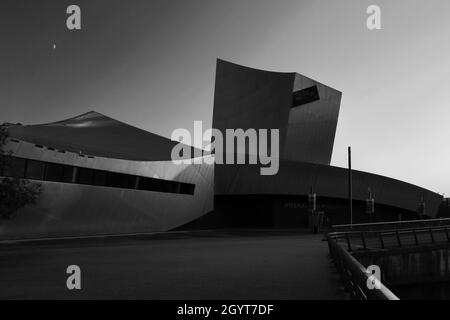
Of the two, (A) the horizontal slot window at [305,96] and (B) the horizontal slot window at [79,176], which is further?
(A) the horizontal slot window at [305,96]

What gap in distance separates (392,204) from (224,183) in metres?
21.6

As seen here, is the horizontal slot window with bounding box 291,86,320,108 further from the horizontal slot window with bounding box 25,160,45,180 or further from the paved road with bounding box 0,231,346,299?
the paved road with bounding box 0,231,346,299

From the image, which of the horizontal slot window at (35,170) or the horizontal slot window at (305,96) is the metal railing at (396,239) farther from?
the horizontal slot window at (305,96)

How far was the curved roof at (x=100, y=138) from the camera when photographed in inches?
1078

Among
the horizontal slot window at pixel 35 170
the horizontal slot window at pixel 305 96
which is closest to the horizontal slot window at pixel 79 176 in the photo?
the horizontal slot window at pixel 35 170

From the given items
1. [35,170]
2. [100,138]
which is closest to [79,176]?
[35,170]

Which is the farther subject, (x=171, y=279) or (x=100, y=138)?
(x=100, y=138)

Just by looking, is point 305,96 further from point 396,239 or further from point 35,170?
point 35,170

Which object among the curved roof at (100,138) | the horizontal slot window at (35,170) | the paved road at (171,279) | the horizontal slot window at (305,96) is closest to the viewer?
the paved road at (171,279)

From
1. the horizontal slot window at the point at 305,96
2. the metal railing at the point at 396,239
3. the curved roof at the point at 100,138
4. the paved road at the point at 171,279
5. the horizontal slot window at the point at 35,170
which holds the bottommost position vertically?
the paved road at the point at 171,279

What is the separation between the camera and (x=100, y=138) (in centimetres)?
3347

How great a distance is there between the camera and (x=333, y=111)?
58688mm

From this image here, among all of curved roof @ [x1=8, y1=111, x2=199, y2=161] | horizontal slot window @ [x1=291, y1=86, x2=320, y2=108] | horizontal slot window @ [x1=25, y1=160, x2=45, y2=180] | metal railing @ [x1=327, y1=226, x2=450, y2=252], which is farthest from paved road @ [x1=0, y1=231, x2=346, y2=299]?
horizontal slot window @ [x1=291, y1=86, x2=320, y2=108]
